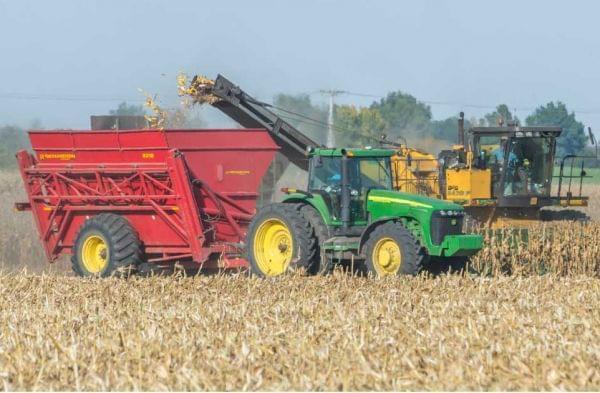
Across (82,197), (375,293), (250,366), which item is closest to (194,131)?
(82,197)

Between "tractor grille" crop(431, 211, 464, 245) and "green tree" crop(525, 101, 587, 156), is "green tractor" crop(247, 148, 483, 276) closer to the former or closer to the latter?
"tractor grille" crop(431, 211, 464, 245)

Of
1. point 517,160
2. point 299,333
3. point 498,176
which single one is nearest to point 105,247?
point 498,176

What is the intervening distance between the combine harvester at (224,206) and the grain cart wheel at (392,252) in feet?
0.04

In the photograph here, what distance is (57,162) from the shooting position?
15.1 meters

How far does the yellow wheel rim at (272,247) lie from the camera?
13.3 m

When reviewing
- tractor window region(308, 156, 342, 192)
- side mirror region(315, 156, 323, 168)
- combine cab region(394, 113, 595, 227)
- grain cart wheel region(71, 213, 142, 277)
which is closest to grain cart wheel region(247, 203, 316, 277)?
tractor window region(308, 156, 342, 192)

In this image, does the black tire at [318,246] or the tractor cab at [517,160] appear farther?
the tractor cab at [517,160]

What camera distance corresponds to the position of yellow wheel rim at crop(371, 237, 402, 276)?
12.5 meters

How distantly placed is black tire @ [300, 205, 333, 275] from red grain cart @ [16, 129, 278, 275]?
3.94 feet

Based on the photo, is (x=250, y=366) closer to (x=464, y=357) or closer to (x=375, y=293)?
(x=464, y=357)

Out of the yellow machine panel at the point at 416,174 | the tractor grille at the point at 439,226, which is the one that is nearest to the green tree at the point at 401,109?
the yellow machine panel at the point at 416,174

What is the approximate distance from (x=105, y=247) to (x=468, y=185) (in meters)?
5.29

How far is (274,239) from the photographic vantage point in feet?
44.0

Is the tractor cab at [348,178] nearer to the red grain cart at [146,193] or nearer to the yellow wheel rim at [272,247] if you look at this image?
the yellow wheel rim at [272,247]
